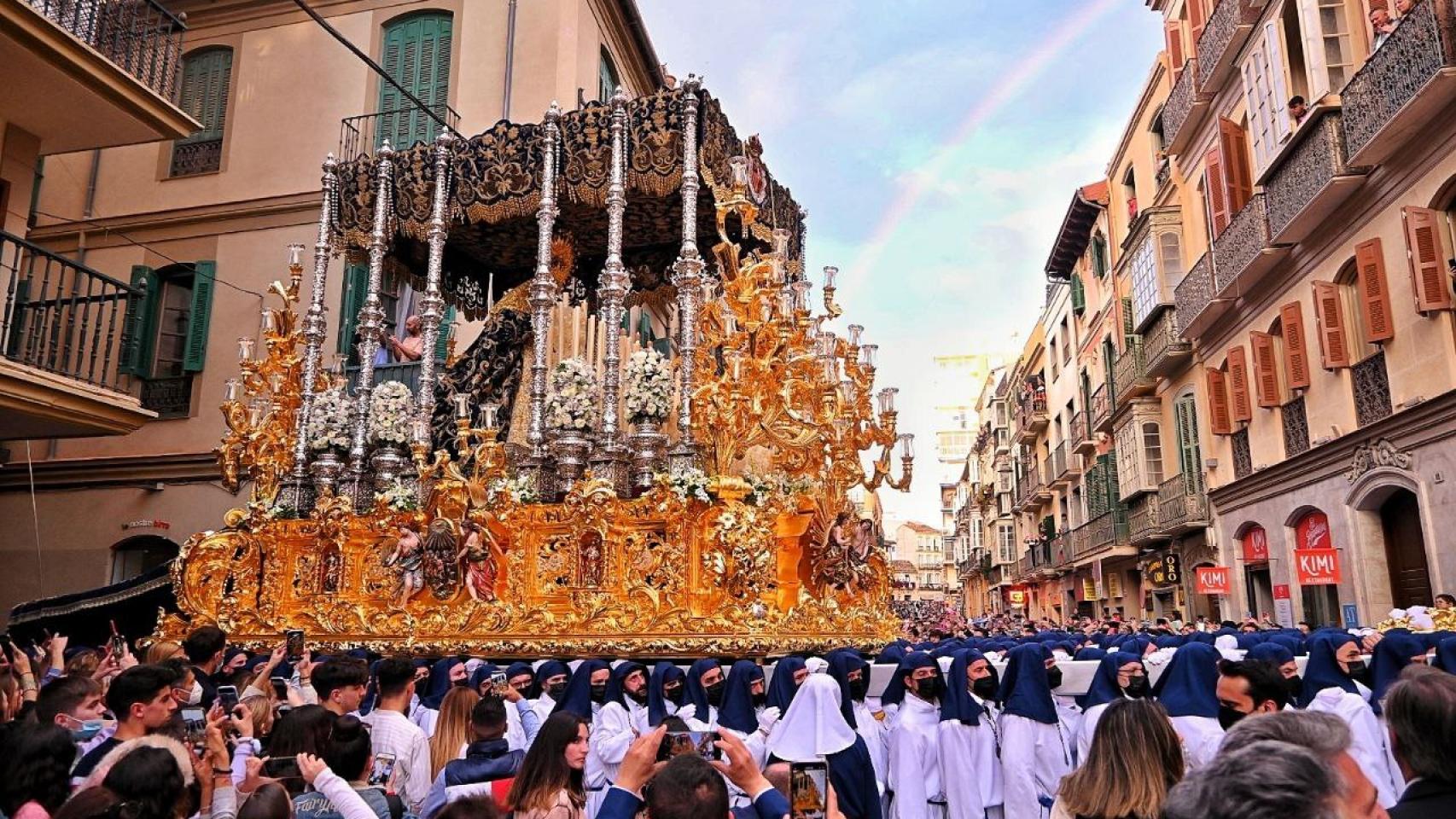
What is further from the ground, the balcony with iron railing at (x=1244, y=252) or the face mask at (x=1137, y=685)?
the balcony with iron railing at (x=1244, y=252)

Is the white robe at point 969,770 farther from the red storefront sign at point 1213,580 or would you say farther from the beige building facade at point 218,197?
the beige building facade at point 218,197

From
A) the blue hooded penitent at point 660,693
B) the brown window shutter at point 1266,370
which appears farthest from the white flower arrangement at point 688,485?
the brown window shutter at point 1266,370

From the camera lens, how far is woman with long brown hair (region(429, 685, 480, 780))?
16.0 feet

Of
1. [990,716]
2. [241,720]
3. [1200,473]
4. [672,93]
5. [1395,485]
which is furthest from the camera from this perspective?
[1200,473]

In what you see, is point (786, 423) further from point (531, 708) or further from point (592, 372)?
point (531, 708)

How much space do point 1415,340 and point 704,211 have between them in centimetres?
916

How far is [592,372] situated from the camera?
11250 millimetres

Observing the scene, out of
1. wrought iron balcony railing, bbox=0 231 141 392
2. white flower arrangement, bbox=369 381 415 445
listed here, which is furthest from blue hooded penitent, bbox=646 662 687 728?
wrought iron balcony railing, bbox=0 231 141 392

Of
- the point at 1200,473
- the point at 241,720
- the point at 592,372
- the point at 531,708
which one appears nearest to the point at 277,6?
the point at 592,372

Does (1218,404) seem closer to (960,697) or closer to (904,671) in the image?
(904,671)

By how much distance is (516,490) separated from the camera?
405 inches

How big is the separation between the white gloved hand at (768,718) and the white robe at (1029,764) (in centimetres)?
155

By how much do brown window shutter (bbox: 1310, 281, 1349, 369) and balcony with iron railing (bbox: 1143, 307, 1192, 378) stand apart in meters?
6.62

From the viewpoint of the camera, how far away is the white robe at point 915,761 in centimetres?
686
